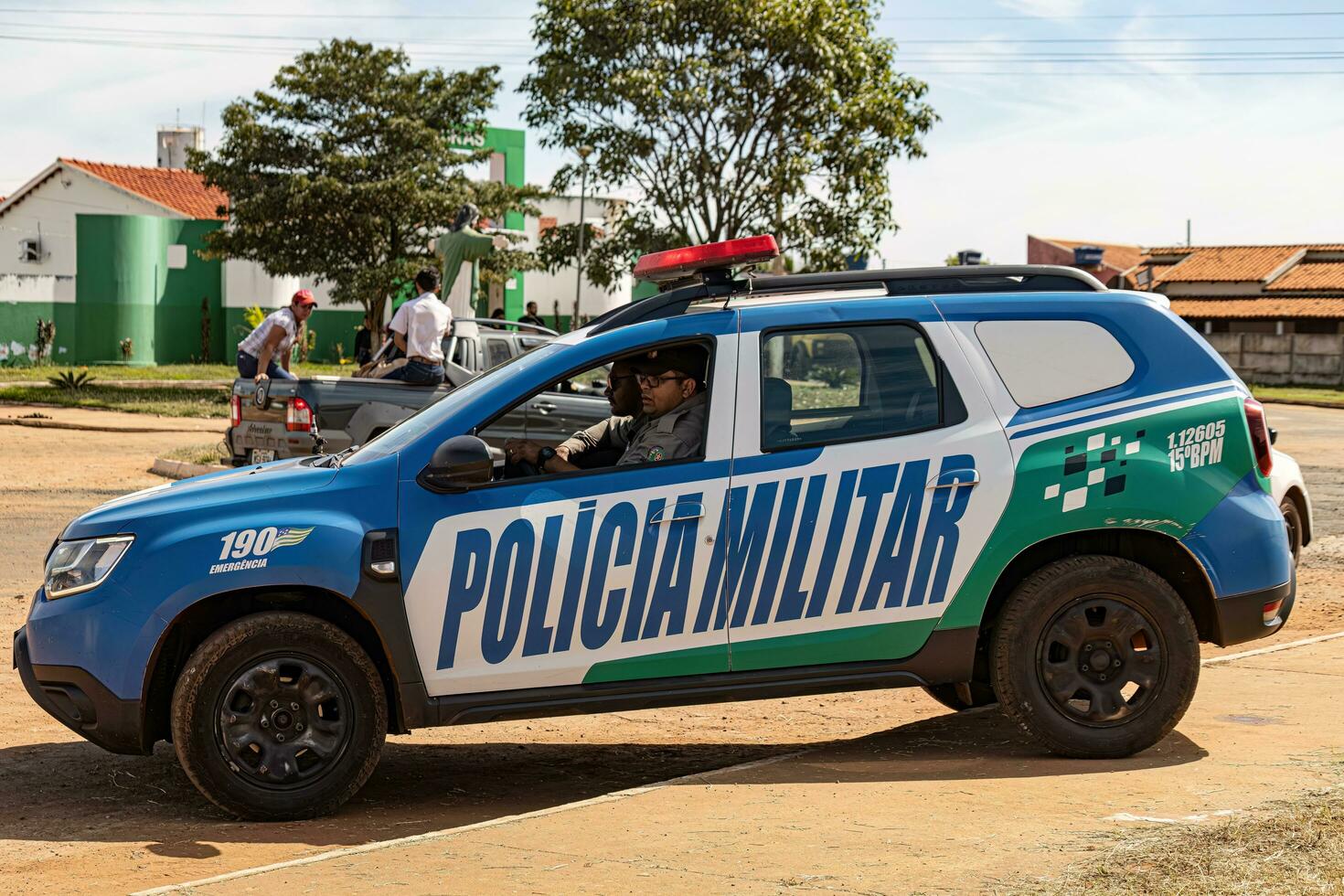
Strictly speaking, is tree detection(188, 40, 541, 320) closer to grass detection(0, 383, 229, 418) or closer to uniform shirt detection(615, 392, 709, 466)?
grass detection(0, 383, 229, 418)

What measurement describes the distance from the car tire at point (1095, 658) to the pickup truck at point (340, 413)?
6.45 meters

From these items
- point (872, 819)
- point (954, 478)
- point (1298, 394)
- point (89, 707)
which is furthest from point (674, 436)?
point (1298, 394)

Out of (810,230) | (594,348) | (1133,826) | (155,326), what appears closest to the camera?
(1133,826)

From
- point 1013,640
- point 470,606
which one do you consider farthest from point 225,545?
point 1013,640

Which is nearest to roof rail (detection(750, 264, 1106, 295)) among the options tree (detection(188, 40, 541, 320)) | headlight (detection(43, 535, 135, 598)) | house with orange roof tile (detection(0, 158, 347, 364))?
headlight (detection(43, 535, 135, 598))

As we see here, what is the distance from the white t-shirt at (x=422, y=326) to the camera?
42.8ft

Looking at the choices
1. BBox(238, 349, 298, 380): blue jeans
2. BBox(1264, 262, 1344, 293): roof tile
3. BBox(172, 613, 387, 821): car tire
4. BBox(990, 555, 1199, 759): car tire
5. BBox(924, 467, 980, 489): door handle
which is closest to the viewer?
BBox(172, 613, 387, 821): car tire

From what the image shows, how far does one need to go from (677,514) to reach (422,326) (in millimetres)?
7811

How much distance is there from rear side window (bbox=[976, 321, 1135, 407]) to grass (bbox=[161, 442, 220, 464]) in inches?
485

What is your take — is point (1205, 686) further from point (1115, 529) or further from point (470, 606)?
point (470, 606)

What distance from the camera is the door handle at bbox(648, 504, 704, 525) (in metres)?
5.62

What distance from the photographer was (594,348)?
5.80 meters

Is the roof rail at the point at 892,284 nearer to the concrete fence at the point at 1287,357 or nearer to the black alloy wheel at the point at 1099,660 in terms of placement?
the black alloy wheel at the point at 1099,660

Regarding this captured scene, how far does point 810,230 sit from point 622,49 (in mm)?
5194
